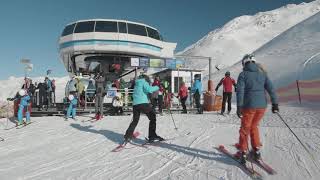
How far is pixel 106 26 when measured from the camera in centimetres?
2222

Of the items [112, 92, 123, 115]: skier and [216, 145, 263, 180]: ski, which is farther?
[112, 92, 123, 115]: skier

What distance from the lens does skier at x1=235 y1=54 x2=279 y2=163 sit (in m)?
6.07

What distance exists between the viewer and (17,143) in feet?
32.9

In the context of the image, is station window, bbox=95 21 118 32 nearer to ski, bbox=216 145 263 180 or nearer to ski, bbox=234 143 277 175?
ski, bbox=216 145 263 180

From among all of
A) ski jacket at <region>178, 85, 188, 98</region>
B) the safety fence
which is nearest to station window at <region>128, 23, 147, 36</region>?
ski jacket at <region>178, 85, 188, 98</region>

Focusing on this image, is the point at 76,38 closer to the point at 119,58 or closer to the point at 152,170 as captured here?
the point at 119,58

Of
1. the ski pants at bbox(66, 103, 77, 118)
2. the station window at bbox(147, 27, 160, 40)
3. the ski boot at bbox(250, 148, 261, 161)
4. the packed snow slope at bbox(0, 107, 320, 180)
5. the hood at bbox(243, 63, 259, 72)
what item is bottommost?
the packed snow slope at bbox(0, 107, 320, 180)

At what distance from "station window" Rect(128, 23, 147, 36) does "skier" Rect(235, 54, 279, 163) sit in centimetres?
1705

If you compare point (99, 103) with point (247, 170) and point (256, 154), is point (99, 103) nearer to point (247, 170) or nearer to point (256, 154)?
point (256, 154)

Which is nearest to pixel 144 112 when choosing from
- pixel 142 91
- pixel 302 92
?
pixel 142 91

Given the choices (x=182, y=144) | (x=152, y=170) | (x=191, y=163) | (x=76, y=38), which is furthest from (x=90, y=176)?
(x=76, y=38)

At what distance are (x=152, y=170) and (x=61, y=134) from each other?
565 cm

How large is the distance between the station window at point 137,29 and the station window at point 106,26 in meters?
0.93

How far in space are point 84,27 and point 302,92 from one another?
13031 mm
